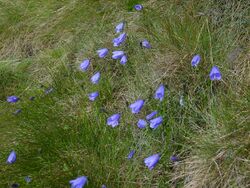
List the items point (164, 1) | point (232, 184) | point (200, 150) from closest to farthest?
point (232, 184), point (200, 150), point (164, 1)

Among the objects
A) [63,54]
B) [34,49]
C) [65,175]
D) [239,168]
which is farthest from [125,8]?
[239,168]

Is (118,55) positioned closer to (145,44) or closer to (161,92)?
(145,44)

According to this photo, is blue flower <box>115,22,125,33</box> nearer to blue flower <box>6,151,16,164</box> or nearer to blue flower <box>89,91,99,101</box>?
blue flower <box>89,91,99,101</box>

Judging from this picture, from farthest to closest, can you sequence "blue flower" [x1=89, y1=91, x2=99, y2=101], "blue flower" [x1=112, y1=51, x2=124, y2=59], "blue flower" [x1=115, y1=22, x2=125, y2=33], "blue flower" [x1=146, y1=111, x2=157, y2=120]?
1. "blue flower" [x1=115, y1=22, x2=125, y2=33]
2. "blue flower" [x1=112, y1=51, x2=124, y2=59]
3. "blue flower" [x1=89, y1=91, x2=99, y2=101]
4. "blue flower" [x1=146, y1=111, x2=157, y2=120]

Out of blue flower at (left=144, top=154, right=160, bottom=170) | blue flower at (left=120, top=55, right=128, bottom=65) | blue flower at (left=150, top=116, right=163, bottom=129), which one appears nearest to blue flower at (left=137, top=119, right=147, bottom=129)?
blue flower at (left=150, top=116, right=163, bottom=129)

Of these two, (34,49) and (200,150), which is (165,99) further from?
(34,49)

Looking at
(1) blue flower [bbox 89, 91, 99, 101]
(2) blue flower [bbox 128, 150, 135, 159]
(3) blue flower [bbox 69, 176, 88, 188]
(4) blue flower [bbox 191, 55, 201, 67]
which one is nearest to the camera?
(3) blue flower [bbox 69, 176, 88, 188]

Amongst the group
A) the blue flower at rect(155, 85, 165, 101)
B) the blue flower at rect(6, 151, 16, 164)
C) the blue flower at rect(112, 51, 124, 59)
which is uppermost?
the blue flower at rect(155, 85, 165, 101)

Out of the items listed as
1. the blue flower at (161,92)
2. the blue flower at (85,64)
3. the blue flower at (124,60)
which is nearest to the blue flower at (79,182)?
the blue flower at (161,92)
